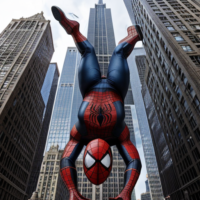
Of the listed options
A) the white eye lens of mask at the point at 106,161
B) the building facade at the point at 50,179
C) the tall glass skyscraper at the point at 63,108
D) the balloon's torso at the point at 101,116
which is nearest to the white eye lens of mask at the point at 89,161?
the white eye lens of mask at the point at 106,161

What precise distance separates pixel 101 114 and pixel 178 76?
17043 millimetres

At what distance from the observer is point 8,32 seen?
143 ft

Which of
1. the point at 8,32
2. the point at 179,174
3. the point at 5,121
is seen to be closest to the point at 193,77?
the point at 179,174

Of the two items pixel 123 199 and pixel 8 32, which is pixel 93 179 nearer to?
pixel 123 199

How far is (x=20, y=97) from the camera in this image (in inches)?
1202

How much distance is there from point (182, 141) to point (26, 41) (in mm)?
37916

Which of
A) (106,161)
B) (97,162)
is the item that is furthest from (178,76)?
(97,162)

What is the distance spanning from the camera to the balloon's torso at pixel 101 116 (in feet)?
Result: 21.8

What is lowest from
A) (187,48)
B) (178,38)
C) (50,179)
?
(50,179)

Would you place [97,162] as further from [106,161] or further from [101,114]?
[101,114]

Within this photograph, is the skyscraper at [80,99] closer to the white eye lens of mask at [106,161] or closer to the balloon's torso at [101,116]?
the balloon's torso at [101,116]

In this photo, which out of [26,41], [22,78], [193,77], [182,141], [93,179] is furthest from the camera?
[26,41]

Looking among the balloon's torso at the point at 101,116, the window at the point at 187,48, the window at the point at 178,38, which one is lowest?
the balloon's torso at the point at 101,116

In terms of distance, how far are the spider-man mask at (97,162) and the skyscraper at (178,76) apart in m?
14.7
